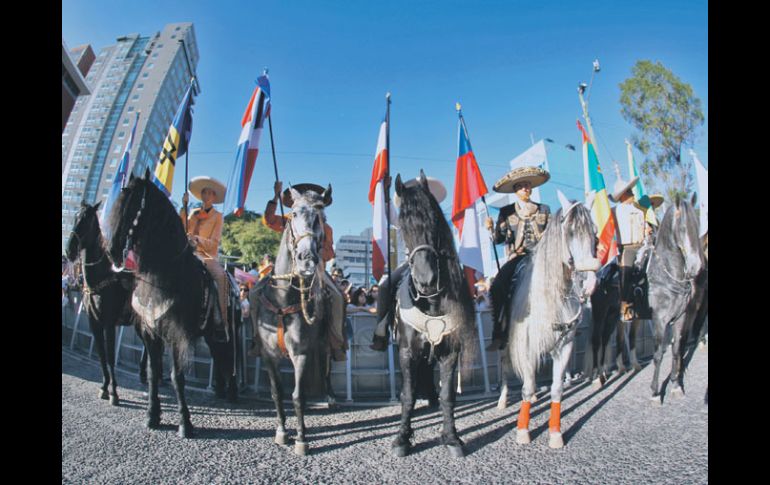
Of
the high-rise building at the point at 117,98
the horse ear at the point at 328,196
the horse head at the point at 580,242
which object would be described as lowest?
the horse head at the point at 580,242

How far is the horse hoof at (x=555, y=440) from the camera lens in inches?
152

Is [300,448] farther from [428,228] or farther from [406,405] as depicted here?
[428,228]

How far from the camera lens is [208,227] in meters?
5.46

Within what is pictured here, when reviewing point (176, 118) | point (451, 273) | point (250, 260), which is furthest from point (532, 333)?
point (250, 260)

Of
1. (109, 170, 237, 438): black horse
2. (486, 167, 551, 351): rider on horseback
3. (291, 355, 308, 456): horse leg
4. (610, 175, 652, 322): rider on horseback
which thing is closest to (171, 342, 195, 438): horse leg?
(109, 170, 237, 438): black horse

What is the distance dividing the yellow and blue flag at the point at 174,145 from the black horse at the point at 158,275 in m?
1.52

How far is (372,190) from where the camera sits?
4816 mm

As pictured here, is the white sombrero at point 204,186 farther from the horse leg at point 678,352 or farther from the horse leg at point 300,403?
the horse leg at point 678,352

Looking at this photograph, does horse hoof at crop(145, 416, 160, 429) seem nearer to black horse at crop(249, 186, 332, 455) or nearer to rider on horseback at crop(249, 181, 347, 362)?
rider on horseback at crop(249, 181, 347, 362)

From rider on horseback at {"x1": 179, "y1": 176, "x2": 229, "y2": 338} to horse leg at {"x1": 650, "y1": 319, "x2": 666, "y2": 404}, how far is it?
618 centimetres

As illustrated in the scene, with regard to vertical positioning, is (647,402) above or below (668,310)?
below

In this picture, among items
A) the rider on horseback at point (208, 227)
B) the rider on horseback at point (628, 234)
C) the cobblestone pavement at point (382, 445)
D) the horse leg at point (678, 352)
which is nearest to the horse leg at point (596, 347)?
the rider on horseback at point (628, 234)
